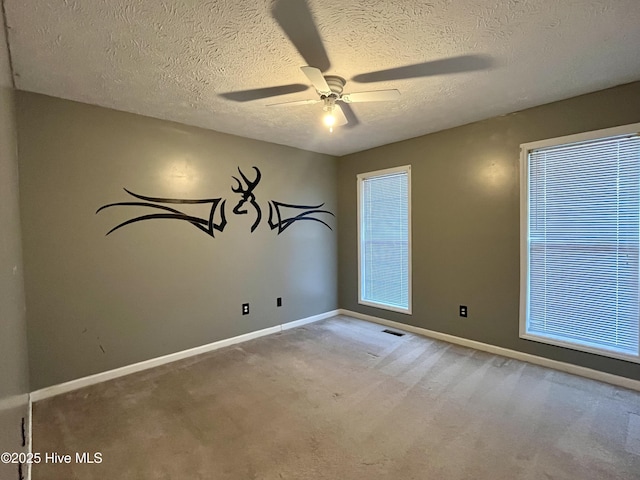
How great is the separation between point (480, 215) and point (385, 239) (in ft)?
4.22

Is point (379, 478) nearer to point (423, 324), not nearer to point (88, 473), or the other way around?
point (88, 473)

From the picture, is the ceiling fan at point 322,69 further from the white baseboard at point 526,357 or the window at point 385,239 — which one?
the white baseboard at point 526,357

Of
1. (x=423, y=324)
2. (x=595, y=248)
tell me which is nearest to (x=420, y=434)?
(x=423, y=324)

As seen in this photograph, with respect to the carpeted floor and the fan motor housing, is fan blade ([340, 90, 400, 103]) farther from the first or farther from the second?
the carpeted floor

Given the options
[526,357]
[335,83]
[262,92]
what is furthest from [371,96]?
[526,357]

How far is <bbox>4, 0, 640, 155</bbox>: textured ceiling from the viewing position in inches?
62.6

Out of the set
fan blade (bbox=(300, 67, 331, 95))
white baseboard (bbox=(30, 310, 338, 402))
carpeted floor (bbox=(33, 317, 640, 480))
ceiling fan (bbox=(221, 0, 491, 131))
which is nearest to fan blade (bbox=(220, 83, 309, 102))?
ceiling fan (bbox=(221, 0, 491, 131))

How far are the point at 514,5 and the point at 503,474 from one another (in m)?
2.49

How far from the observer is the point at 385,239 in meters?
4.25

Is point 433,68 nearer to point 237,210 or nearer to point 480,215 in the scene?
point 480,215

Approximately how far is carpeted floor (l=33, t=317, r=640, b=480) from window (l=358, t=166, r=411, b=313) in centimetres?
121

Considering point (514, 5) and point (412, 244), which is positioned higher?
point (514, 5)

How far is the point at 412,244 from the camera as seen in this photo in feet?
12.8

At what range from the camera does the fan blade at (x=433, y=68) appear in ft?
6.81
